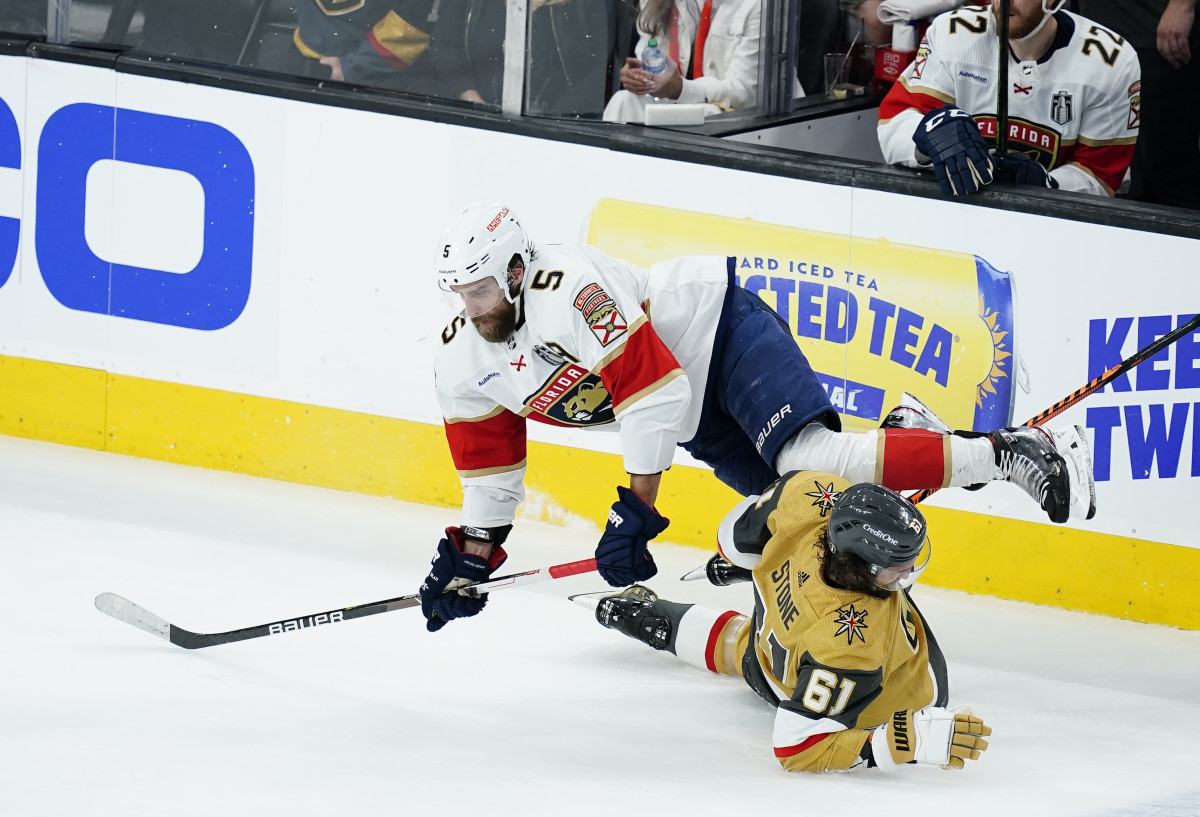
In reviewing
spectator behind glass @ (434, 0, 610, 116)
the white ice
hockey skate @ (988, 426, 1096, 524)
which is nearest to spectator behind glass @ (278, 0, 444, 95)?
spectator behind glass @ (434, 0, 610, 116)

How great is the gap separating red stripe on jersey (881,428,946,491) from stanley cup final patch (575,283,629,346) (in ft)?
2.11

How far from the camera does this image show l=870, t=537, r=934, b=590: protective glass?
3.12 meters

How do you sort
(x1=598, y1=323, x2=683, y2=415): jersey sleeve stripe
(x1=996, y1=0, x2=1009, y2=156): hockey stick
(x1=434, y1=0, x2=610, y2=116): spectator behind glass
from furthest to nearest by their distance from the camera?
(x1=434, y1=0, x2=610, y2=116): spectator behind glass → (x1=996, y1=0, x2=1009, y2=156): hockey stick → (x1=598, y1=323, x2=683, y2=415): jersey sleeve stripe

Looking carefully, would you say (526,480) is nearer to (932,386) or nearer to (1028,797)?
(932,386)

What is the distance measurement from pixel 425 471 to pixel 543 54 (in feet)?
4.26

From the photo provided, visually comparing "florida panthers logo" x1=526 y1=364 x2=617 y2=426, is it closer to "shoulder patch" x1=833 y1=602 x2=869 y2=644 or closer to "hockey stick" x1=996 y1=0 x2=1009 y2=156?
"shoulder patch" x1=833 y1=602 x2=869 y2=644

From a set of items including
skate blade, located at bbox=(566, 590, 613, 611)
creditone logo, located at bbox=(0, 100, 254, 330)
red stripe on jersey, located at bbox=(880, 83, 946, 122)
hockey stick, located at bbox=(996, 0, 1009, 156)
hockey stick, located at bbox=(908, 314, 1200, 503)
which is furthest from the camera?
creditone logo, located at bbox=(0, 100, 254, 330)

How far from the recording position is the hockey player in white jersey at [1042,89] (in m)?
4.52

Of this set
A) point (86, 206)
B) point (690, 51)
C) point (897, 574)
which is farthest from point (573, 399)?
point (86, 206)

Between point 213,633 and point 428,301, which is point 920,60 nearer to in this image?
point 428,301

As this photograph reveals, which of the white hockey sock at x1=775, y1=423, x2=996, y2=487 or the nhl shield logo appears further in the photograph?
the nhl shield logo

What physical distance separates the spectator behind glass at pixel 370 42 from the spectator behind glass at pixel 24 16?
0.86m

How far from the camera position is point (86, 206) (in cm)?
534

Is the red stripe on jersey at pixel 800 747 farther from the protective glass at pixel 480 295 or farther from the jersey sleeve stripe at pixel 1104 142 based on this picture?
the jersey sleeve stripe at pixel 1104 142
